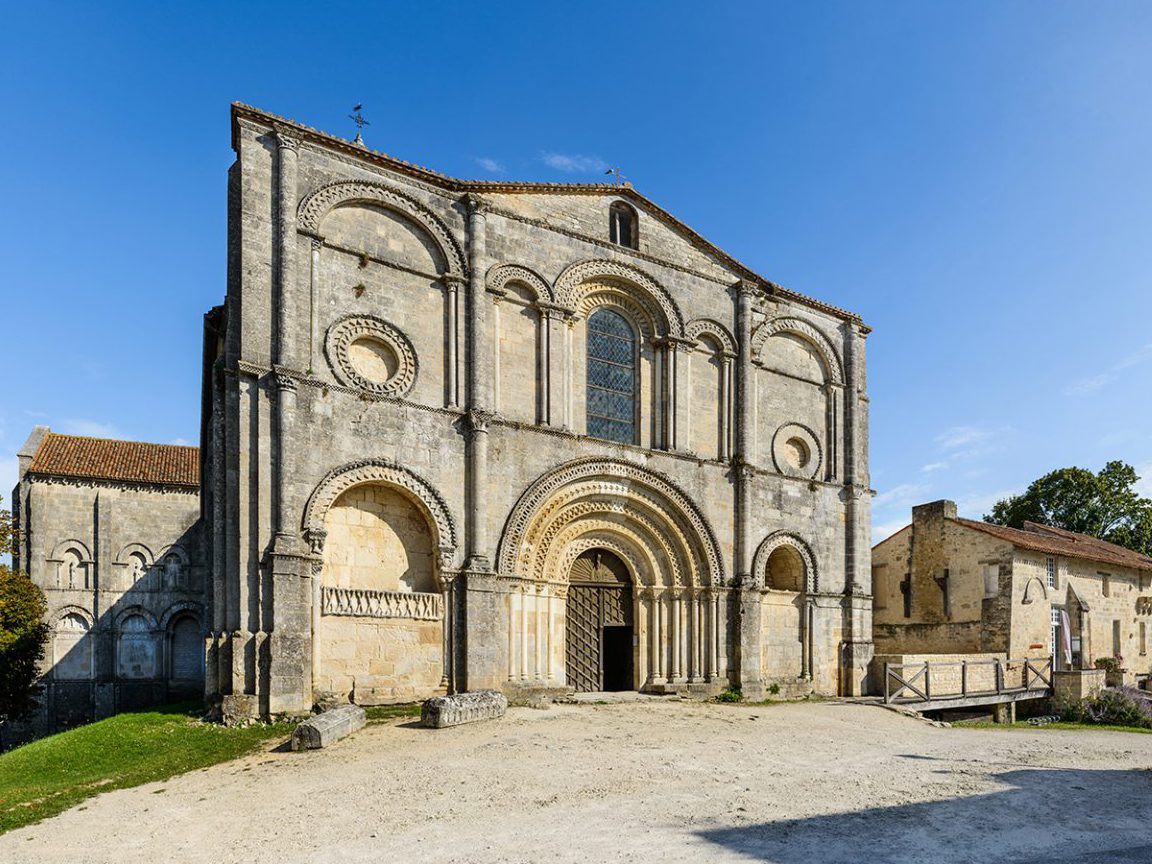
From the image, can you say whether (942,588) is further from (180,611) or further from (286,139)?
(180,611)

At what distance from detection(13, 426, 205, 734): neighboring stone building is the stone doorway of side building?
18.7 meters

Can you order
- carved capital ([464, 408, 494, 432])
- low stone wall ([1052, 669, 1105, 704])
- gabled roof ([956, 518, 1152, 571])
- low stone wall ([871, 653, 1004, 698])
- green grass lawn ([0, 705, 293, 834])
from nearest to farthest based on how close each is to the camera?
green grass lawn ([0, 705, 293, 834]) → carved capital ([464, 408, 494, 432]) → low stone wall ([871, 653, 1004, 698]) → low stone wall ([1052, 669, 1105, 704]) → gabled roof ([956, 518, 1152, 571])

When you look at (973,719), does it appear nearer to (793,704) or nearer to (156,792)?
(793,704)

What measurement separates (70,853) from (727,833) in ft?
20.8

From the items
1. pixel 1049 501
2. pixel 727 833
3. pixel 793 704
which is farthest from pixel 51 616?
pixel 1049 501

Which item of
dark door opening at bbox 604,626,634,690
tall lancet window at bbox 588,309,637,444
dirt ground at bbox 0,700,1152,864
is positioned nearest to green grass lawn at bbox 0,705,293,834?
dirt ground at bbox 0,700,1152,864

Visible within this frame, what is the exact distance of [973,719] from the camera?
22.0 m

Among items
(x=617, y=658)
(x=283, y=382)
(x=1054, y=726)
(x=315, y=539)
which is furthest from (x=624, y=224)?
(x=1054, y=726)

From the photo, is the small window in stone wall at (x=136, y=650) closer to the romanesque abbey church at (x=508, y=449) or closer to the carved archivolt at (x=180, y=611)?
the carved archivolt at (x=180, y=611)

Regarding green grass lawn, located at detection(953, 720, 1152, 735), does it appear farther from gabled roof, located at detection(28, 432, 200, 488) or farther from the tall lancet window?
gabled roof, located at detection(28, 432, 200, 488)

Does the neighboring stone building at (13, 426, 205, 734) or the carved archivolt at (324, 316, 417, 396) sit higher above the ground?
the carved archivolt at (324, 316, 417, 396)

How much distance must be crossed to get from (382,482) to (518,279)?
5456mm

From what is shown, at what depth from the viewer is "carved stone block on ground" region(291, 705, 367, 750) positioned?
12297 millimetres

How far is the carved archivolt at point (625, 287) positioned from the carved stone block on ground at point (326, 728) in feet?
32.0
